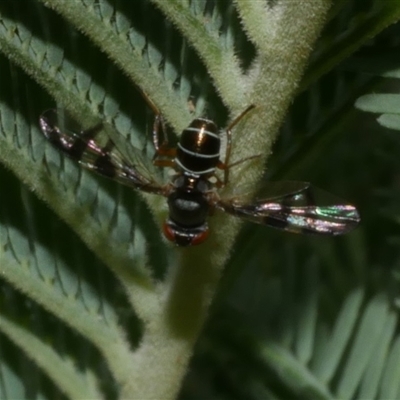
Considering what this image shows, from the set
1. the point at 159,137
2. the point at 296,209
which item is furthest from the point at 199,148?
the point at 296,209

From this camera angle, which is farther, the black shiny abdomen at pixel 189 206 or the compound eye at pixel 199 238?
the black shiny abdomen at pixel 189 206

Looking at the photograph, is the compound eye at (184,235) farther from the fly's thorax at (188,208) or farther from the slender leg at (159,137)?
the slender leg at (159,137)

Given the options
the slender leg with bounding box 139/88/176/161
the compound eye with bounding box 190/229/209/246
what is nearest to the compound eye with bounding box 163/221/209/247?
the compound eye with bounding box 190/229/209/246

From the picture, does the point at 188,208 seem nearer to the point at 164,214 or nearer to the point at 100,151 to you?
the point at 164,214

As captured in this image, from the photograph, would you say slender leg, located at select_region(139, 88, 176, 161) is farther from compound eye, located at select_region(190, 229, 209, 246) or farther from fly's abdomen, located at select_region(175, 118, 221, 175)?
compound eye, located at select_region(190, 229, 209, 246)

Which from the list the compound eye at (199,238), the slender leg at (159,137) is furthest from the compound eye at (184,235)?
the slender leg at (159,137)

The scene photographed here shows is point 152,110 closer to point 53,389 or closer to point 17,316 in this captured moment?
point 17,316
